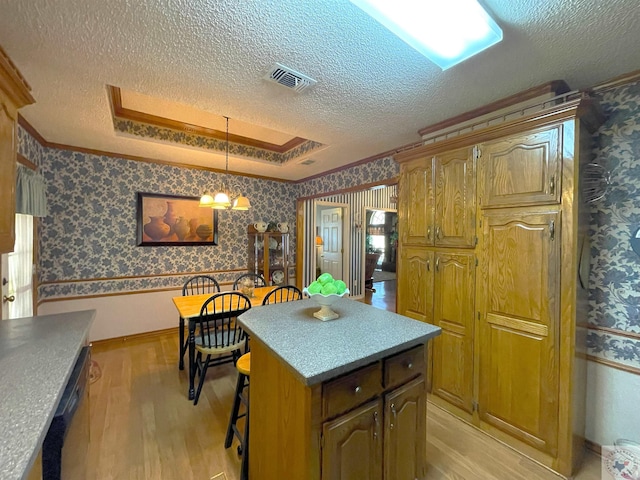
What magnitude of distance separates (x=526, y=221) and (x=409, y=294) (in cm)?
109

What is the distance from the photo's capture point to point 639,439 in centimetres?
168

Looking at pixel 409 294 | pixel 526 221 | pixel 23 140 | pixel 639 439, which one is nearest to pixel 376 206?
pixel 409 294

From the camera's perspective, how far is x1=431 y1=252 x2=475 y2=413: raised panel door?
206 centimetres

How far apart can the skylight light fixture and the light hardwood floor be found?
8.30ft

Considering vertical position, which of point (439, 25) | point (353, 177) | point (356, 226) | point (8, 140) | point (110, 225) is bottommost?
point (110, 225)

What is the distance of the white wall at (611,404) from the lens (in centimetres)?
171

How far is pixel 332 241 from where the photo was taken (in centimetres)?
648

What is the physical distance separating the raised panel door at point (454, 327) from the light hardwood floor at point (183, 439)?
0.24m

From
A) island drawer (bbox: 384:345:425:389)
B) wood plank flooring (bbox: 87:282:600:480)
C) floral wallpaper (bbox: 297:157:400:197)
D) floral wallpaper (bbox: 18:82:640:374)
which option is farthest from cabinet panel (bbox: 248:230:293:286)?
island drawer (bbox: 384:345:425:389)

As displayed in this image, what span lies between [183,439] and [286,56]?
266 centimetres

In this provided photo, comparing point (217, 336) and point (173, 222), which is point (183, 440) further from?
point (173, 222)

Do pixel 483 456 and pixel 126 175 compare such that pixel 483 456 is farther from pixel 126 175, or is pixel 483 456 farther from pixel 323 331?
pixel 126 175

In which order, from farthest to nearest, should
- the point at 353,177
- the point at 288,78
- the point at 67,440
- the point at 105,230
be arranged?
the point at 353,177 → the point at 105,230 → the point at 288,78 → the point at 67,440

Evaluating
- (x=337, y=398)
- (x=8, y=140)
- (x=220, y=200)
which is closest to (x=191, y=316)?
(x=220, y=200)
